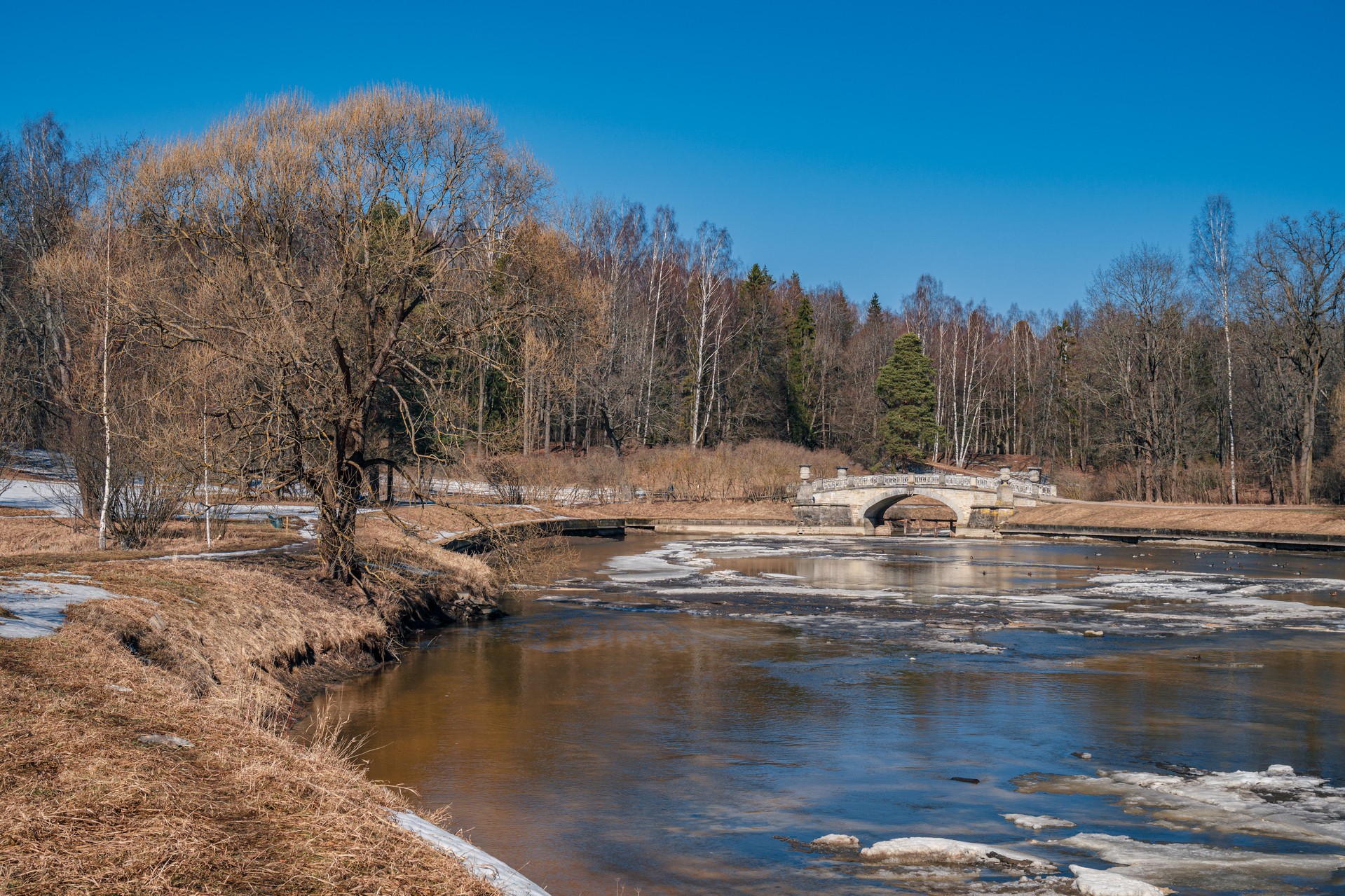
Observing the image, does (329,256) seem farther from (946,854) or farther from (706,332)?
(706,332)

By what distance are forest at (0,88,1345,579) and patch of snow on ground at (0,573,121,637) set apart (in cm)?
369

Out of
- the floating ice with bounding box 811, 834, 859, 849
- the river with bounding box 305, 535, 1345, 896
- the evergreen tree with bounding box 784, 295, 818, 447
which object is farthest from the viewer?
the evergreen tree with bounding box 784, 295, 818, 447

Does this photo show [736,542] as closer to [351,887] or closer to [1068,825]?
[1068,825]

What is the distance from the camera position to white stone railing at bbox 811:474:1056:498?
51.0 meters

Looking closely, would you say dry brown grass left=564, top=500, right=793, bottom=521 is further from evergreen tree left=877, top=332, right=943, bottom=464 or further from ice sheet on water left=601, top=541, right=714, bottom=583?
evergreen tree left=877, top=332, right=943, bottom=464

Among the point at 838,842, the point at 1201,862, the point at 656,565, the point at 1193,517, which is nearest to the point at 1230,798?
the point at 1201,862

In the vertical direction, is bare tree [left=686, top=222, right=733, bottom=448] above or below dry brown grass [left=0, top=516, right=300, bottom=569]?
above

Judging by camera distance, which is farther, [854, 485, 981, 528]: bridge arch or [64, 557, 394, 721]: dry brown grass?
[854, 485, 981, 528]: bridge arch

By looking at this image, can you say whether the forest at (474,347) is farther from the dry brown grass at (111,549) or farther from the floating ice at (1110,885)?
the floating ice at (1110,885)

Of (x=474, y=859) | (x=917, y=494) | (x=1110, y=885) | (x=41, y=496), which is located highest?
(x=917, y=494)

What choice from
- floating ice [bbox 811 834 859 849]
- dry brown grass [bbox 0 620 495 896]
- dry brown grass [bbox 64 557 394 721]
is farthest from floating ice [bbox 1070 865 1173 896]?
dry brown grass [bbox 64 557 394 721]

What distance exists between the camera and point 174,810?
6.17 metres

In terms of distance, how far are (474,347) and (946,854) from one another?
63.5 feet

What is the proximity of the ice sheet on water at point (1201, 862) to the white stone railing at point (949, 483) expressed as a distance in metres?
42.6
